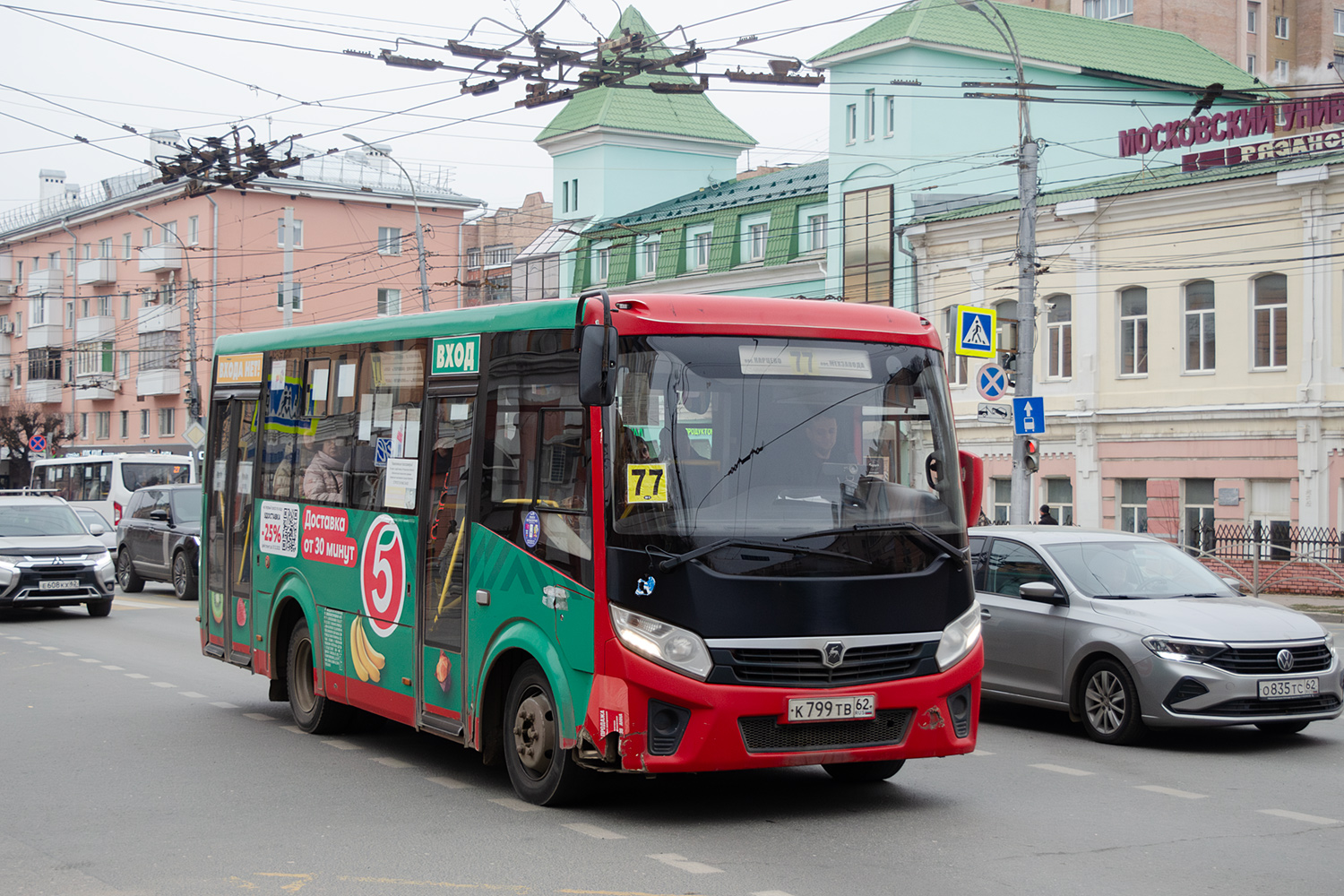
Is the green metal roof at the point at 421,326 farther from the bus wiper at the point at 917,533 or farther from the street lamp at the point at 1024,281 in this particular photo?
the street lamp at the point at 1024,281

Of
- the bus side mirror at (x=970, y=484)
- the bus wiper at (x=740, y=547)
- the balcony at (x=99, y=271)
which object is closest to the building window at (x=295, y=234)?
the balcony at (x=99, y=271)

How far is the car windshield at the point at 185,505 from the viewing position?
26469 millimetres

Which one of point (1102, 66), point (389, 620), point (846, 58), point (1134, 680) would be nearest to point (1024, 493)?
point (1134, 680)

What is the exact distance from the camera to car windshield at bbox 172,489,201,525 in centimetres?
2647

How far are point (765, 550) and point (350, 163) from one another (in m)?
61.9

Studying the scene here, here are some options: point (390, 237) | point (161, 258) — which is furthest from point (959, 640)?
point (161, 258)

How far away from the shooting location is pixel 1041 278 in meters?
36.1

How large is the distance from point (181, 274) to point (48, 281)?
48.0 feet

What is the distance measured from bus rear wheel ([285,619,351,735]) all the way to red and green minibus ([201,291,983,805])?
1515mm

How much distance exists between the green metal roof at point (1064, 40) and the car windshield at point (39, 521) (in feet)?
85.7

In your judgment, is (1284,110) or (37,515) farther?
(1284,110)

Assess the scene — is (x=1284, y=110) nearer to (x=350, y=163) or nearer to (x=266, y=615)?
(x=266, y=615)

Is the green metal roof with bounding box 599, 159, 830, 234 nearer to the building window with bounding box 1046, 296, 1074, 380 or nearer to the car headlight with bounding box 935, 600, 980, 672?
the building window with bounding box 1046, 296, 1074, 380

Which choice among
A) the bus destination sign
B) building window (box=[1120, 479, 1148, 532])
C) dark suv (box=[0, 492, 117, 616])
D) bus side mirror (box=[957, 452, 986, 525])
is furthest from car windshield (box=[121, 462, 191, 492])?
bus side mirror (box=[957, 452, 986, 525])
